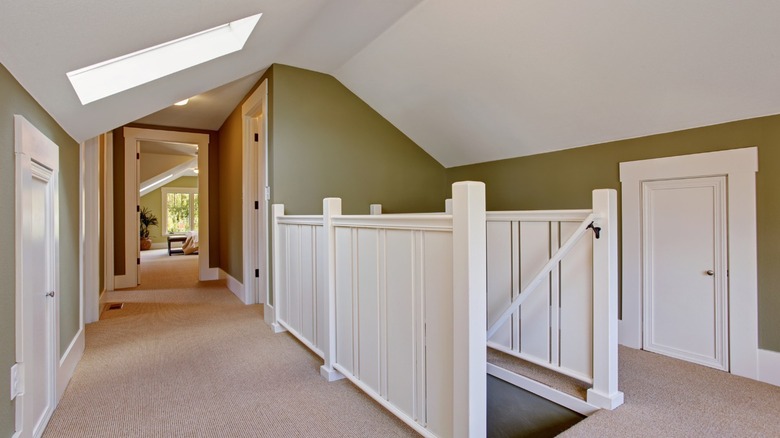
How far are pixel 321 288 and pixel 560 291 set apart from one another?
1.43m

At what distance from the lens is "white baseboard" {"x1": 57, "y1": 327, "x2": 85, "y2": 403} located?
7.21 feet

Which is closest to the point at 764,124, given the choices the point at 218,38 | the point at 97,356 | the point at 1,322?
the point at 218,38

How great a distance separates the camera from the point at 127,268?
5488mm

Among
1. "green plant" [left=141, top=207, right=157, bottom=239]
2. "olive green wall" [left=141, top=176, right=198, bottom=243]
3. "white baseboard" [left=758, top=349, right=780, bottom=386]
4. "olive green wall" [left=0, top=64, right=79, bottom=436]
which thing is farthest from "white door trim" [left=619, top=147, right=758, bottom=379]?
"olive green wall" [left=141, top=176, right=198, bottom=243]

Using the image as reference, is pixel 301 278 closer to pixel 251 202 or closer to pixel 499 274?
pixel 499 274

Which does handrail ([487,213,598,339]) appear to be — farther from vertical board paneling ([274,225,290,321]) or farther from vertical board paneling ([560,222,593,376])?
vertical board paneling ([274,225,290,321])

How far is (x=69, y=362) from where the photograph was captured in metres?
2.44

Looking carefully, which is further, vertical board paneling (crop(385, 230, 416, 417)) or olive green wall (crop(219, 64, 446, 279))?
olive green wall (crop(219, 64, 446, 279))

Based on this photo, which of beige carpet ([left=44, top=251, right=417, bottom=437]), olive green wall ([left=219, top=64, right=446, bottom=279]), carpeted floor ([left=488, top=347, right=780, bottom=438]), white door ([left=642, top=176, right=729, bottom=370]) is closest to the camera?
carpeted floor ([left=488, top=347, right=780, bottom=438])

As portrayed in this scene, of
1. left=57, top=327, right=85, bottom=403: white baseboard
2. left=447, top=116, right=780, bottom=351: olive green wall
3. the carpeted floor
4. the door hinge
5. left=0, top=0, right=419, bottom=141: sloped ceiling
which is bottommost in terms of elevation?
the carpeted floor

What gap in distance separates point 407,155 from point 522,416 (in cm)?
284

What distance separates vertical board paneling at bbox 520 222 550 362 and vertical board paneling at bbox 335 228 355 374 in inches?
40.3

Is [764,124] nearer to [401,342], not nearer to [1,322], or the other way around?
[401,342]

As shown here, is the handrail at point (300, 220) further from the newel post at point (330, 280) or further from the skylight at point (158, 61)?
the skylight at point (158, 61)
